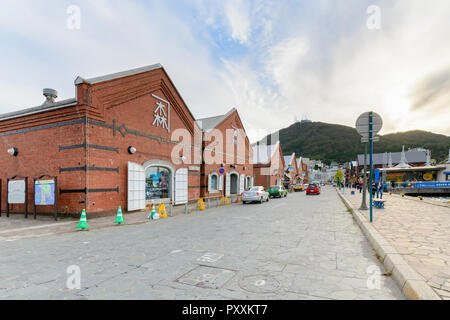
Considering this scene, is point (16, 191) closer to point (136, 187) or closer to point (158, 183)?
point (136, 187)

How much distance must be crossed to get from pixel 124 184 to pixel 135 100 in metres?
4.99

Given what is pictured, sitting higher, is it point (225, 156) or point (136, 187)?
point (225, 156)

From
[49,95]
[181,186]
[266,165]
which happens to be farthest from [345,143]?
[49,95]

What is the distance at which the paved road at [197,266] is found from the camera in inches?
132

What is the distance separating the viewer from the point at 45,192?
10703 millimetres

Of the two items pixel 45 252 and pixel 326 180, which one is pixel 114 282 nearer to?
pixel 45 252

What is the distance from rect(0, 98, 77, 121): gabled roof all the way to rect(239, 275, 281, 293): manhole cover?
36.8 ft

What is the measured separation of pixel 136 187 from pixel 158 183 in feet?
8.22

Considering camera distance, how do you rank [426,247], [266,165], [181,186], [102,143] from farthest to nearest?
[266,165] < [181,186] < [102,143] < [426,247]

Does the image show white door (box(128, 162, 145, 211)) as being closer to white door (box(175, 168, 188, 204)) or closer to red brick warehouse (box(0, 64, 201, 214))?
red brick warehouse (box(0, 64, 201, 214))

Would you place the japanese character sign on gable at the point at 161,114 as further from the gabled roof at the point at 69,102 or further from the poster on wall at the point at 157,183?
the poster on wall at the point at 157,183

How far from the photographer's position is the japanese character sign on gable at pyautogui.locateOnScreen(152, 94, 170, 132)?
1537 cm
